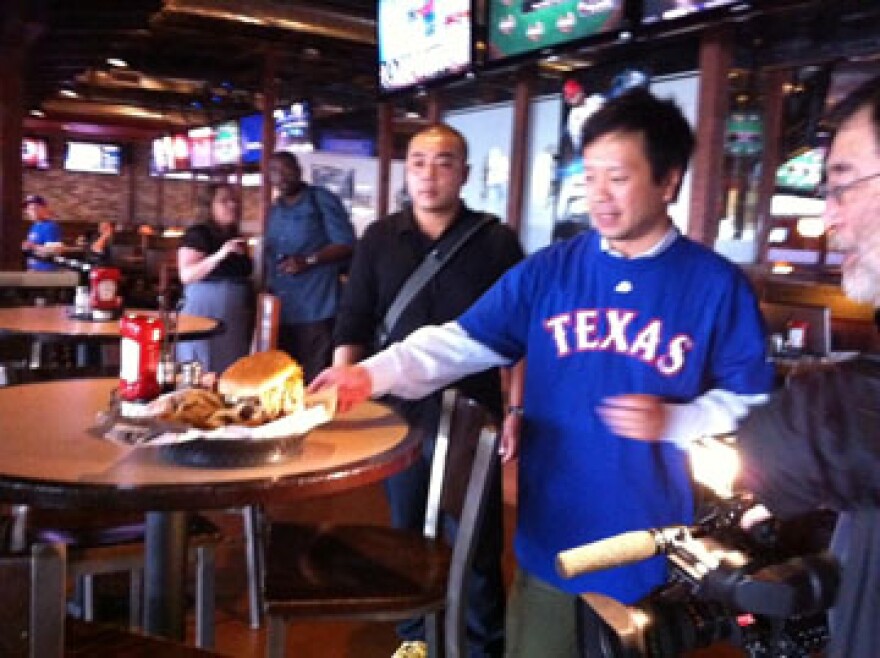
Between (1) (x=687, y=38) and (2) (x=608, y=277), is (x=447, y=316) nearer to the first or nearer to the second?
(2) (x=608, y=277)

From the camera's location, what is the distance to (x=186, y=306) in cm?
511

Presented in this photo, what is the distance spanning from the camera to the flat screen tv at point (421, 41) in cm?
489

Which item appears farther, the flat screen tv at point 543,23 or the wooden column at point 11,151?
the wooden column at point 11,151

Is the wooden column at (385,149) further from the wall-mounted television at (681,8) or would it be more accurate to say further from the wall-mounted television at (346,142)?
the wall-mounted television at (681,8)

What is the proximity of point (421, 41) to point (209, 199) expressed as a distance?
5.36ft

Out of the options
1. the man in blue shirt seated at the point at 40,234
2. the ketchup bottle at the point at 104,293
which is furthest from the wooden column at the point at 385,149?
the ketchup bottle at the point at 104,293

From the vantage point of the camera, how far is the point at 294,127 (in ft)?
33.2

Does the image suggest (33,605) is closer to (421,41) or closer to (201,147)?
(421,41)

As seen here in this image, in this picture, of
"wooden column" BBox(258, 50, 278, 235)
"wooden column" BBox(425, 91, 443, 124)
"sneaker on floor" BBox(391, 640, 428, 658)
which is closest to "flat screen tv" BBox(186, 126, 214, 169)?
"wooden column" BBox(258, 50, 278, 235)

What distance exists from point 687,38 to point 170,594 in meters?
4.47

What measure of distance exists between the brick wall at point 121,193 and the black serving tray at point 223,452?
15.9m

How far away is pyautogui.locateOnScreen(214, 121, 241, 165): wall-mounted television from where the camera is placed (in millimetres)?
11680

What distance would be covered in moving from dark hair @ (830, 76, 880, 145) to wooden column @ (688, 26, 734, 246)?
12.8 feet

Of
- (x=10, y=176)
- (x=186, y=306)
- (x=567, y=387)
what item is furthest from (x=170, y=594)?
(x=10, y=176)
